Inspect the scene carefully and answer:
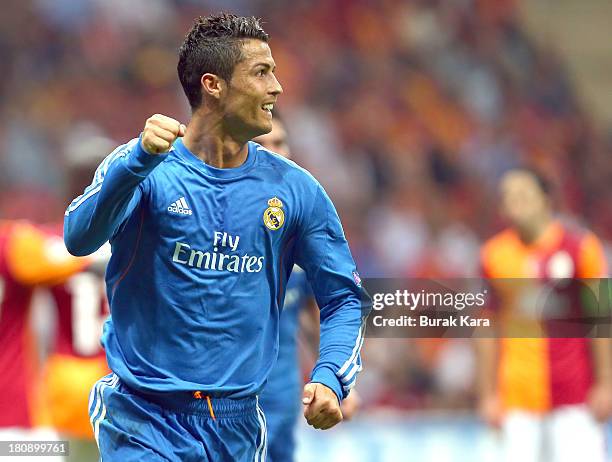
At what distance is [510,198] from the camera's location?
7617mm

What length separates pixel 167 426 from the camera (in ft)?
11.7

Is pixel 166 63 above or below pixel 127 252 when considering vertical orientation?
above

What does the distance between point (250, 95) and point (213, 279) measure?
0.63 meters

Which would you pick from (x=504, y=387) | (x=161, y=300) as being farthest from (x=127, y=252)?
(x=504, y=387)

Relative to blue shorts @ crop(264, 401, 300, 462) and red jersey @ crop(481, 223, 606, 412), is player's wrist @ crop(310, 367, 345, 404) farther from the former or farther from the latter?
red jersey @ crop(481, 223, 606, 412)

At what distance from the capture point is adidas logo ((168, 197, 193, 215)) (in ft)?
→ 11.8

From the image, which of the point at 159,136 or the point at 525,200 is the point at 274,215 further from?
the point at 525,200

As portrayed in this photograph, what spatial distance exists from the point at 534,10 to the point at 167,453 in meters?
11.8

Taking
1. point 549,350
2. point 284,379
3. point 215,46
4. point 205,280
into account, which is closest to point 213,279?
point 205,280

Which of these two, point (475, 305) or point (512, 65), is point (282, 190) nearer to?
point (475, 305)

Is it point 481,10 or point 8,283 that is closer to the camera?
point 8,283

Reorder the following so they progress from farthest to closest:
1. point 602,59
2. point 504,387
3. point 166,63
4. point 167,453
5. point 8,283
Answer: point 602,59 < point 166,63 < point 504,387 < point 8,283 < point 167,453

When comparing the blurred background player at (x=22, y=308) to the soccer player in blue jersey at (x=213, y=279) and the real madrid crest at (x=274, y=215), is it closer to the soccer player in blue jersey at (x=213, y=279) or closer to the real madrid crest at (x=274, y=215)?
the soccer player in blue jersey at (x=213, y=279)

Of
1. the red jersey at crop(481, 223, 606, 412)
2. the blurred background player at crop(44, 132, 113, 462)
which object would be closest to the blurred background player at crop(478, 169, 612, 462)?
the red jersey at crop(481, 223, 606, 412)
